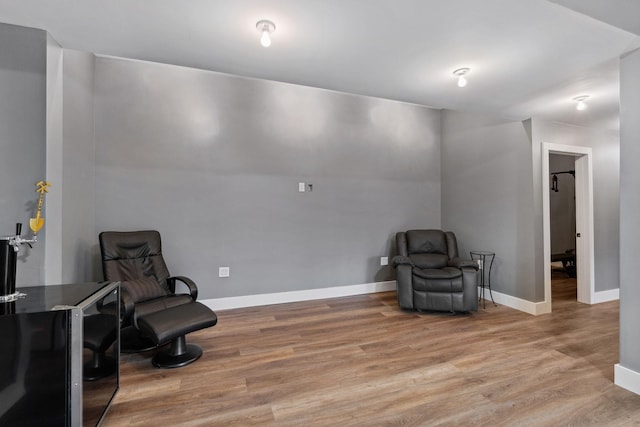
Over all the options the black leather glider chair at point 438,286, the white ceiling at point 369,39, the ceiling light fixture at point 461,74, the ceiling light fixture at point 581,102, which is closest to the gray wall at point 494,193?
the ceiling light fixture at point 581,102

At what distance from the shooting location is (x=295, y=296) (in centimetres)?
393

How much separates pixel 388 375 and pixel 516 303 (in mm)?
2437

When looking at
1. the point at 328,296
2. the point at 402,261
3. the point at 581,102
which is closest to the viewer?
the point at 581,102

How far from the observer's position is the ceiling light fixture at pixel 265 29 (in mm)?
1768

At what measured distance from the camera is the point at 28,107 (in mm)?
1798

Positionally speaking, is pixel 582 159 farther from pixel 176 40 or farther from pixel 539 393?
pixel 176 40

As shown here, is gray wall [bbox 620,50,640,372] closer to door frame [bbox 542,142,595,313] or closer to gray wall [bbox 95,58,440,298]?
door frame [bbox 542,142,595,313]

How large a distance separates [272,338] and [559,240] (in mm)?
7150

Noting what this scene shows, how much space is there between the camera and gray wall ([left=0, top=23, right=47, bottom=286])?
176cm

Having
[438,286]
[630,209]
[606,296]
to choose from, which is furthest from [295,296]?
[606,296]

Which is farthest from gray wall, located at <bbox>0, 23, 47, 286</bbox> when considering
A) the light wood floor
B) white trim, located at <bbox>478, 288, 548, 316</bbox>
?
white trim, located at <bbox>478, 288, 548, 316</bbox>

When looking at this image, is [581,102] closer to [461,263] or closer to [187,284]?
[461,263]

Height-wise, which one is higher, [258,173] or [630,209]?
[258,173]

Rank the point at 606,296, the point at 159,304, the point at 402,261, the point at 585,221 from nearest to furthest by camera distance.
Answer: the point at 159,304
the point at 402,261
the point at 585,221
the point at 606,296
